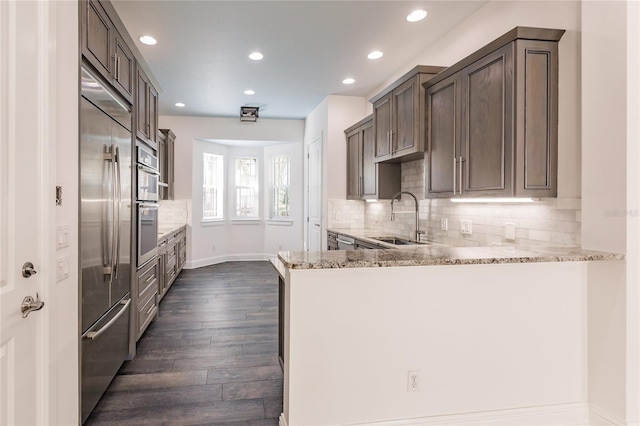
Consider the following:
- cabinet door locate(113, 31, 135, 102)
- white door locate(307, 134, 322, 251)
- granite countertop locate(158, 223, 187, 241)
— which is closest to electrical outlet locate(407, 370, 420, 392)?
cabinet door locate(113, 31, 135, 102)

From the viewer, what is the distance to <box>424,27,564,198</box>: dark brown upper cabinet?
87.4 inches

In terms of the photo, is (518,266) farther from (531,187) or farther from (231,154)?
(231,154)

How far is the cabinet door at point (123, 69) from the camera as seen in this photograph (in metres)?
2.42

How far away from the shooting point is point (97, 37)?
2080 millimetres

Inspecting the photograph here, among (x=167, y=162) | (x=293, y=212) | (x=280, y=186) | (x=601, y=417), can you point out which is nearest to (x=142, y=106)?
(x=167, y=162)

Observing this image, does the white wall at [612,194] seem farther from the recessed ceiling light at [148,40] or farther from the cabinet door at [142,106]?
the recessed ceiling light at [148,40]

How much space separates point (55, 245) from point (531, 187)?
8.20 ft

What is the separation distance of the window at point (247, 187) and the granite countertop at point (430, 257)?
20.4ft

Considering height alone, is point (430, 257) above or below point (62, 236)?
Answer: below

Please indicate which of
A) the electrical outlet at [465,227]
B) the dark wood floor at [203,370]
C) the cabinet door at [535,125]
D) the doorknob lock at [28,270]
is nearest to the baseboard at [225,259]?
the dark wood floor at [203,370]

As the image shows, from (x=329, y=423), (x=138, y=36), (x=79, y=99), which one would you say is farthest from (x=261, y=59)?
(x=329, y=423)

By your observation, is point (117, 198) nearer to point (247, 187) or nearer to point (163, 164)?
point (163, 164)

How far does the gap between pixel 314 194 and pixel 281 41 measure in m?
3.01

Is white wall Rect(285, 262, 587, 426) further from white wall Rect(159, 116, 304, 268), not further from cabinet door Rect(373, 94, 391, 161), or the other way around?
white wall Rect(159, 116, 304, 268)
